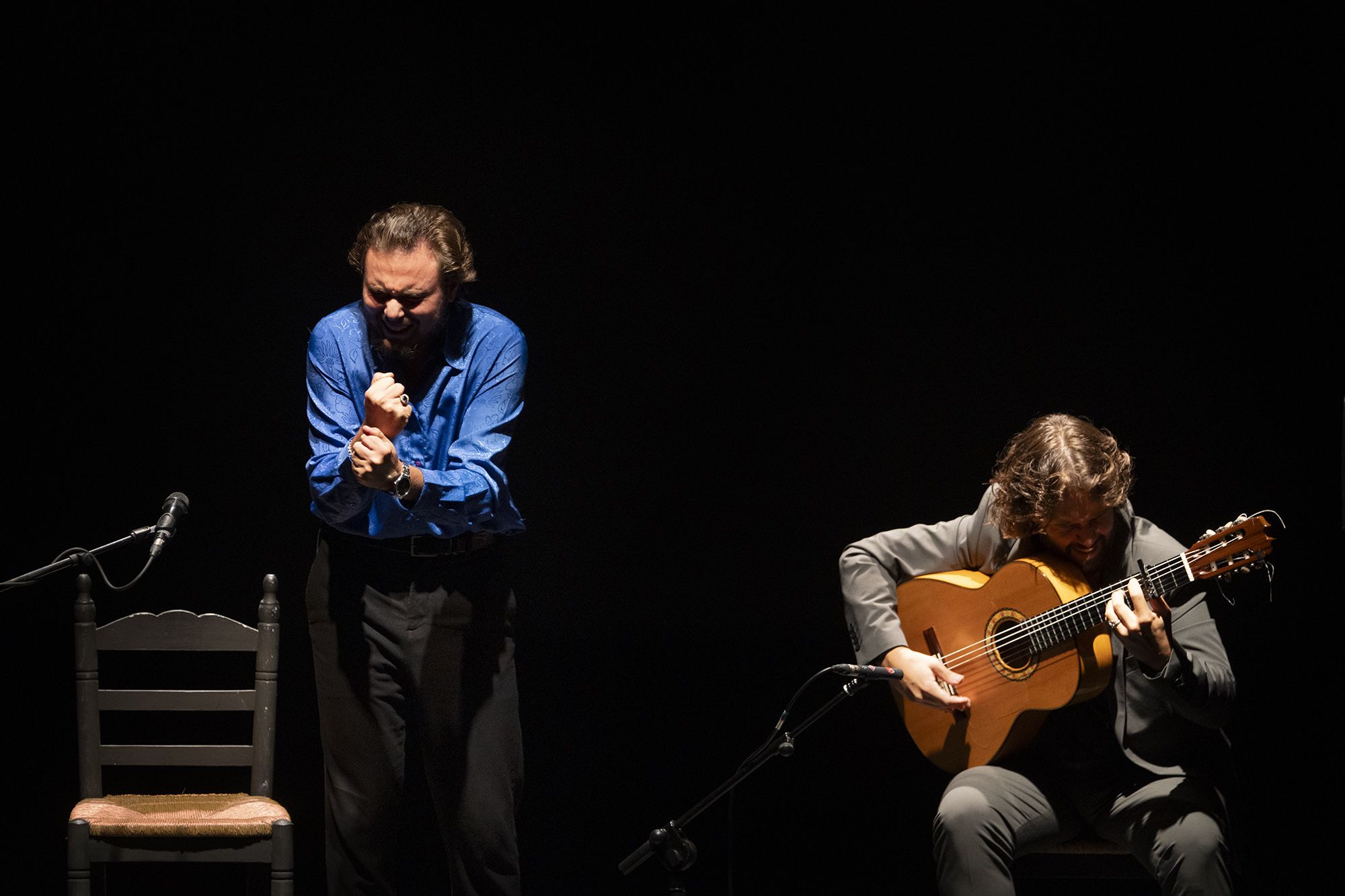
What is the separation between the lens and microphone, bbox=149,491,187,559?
260 cm

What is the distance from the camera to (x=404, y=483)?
258 centimetres

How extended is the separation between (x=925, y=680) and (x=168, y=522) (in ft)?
5.62

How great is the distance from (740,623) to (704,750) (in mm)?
384

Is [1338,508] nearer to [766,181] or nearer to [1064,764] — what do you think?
[1064,764]

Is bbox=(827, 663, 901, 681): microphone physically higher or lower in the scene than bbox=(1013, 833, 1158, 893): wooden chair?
higher

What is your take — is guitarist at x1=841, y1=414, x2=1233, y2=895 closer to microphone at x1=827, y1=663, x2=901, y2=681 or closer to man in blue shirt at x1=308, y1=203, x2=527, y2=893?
microphone at x1=827, y1=663, x2=901, y2=681

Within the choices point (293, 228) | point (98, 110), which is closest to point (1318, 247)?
point (293, 228)

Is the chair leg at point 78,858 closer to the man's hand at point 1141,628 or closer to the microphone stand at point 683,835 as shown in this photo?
the microphone stand at point 683,835

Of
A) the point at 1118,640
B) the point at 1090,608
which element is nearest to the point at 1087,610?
the point at 1090,608

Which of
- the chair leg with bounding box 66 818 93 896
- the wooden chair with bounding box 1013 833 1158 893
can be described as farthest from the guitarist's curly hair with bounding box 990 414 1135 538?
the chair leg with bounding box 66 818 93 896

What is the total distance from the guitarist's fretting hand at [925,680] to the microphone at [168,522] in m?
1.61

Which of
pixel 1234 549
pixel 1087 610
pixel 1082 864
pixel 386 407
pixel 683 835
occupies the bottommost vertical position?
pixel 1082 864

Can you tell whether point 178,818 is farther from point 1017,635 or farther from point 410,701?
Answer: point 1017,635

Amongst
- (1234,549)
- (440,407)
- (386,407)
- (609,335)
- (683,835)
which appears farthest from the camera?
Answer: (609,335)
